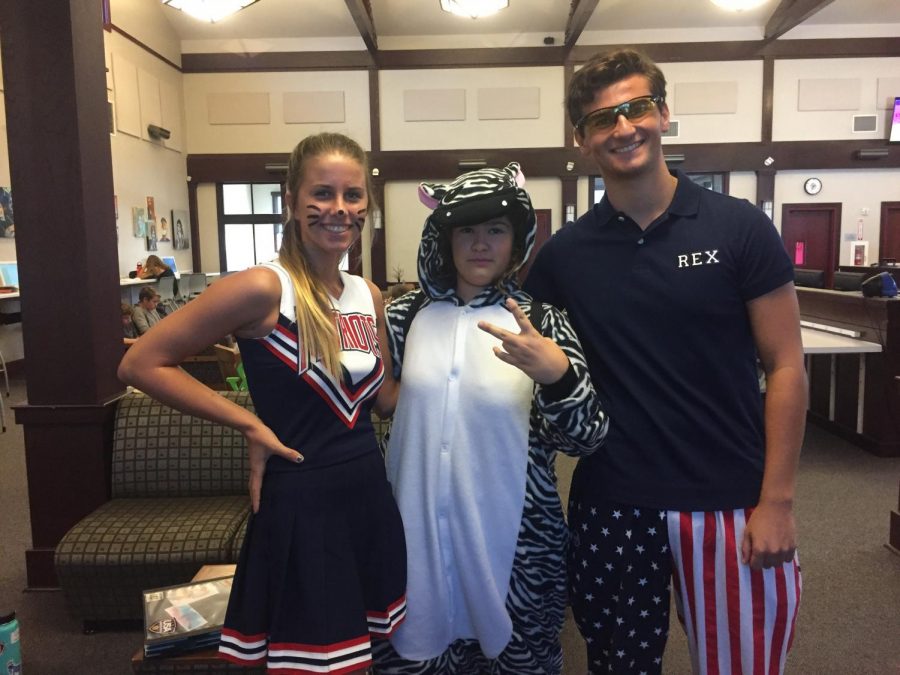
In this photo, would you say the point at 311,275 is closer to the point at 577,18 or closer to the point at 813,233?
the point at 577,18

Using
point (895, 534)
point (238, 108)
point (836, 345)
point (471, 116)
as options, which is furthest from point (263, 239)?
point (895, 534)

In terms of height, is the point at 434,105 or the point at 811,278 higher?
the point at 434,105

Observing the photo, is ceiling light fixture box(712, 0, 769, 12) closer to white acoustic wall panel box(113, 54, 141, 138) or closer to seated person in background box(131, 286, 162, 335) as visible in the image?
seated person in background box(131, 286, 162, 335)

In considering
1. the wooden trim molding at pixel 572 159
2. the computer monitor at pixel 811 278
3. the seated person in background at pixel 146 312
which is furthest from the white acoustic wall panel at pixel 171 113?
the computer monitor at pixel 811 278

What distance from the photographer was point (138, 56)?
33.4 ft

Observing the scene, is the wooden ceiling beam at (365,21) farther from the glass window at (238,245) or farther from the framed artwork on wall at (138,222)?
the framed artwork on wall at (138,222)

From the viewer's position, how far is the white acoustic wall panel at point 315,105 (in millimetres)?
11859

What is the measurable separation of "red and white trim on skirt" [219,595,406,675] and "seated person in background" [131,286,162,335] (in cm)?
610

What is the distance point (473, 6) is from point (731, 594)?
9.50m

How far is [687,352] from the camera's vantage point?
1.34 m

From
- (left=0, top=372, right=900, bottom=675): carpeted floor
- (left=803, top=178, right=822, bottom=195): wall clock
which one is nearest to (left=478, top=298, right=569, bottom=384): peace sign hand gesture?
(left=0, top=372, right=900, bottom=675): carpeted floor

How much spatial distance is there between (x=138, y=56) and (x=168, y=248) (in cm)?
301

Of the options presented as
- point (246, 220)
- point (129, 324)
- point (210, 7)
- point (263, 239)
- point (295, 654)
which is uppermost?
point (210, 7)

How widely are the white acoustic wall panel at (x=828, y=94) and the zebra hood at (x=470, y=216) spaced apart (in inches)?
486
